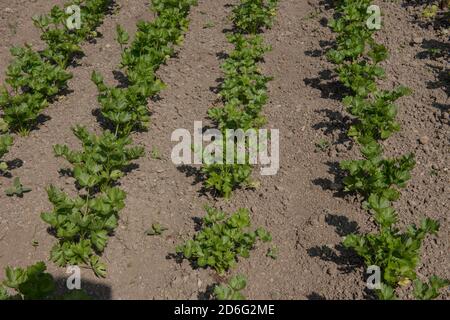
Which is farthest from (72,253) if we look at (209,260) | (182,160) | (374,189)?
(374,189)

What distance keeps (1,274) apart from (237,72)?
3.64 m

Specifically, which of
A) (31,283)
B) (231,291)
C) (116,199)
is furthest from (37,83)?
(231,291)

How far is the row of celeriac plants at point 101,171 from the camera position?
14.2ft

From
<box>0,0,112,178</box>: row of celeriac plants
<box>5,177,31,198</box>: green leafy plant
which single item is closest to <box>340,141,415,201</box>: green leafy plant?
<box>5,177,31,198</box>: green leafy plant

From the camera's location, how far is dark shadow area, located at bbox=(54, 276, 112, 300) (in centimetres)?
427

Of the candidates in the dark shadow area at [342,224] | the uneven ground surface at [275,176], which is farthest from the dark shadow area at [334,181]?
the dark shadow area at [342,224]

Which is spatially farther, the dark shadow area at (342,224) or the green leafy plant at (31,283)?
the dark shadow area at (342,224)

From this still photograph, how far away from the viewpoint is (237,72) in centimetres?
672

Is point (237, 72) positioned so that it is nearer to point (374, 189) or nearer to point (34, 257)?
point (374, 189)

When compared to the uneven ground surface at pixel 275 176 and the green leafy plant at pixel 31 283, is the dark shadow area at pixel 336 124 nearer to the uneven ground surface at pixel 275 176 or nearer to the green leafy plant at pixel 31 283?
the uneven ground surface at pixel 275 176

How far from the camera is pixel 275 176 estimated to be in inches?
217

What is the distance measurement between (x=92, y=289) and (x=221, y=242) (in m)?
1.10

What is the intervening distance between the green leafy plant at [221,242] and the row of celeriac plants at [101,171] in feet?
2.37

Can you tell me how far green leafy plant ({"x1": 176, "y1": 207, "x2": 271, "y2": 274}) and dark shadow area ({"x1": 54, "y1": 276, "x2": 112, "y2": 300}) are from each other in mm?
652
